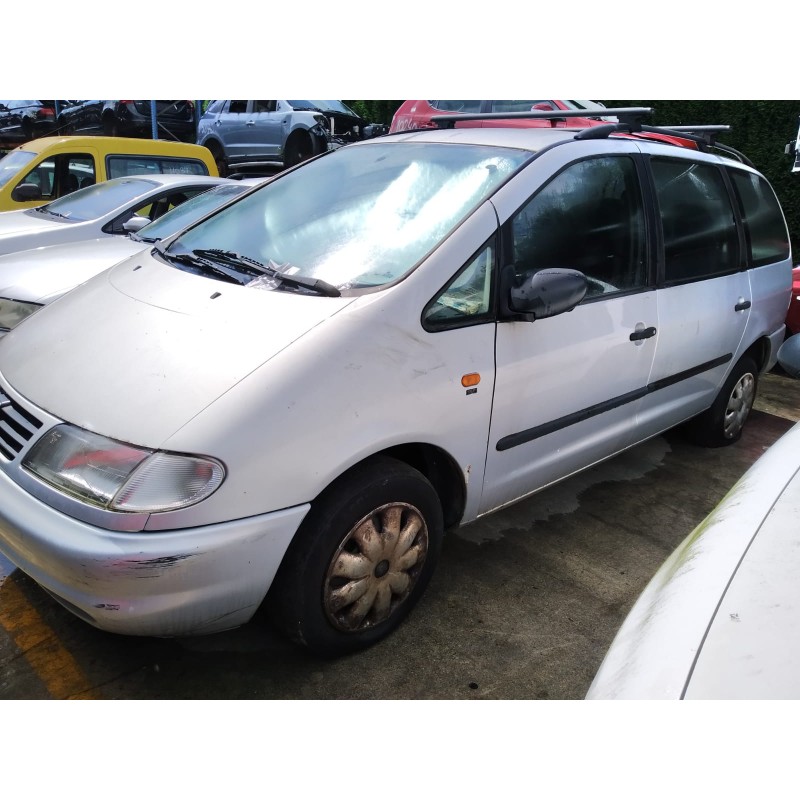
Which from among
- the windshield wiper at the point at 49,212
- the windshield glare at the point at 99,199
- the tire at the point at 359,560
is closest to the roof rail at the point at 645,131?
the tire at the point at 359,560

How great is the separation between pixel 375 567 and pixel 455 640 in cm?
44

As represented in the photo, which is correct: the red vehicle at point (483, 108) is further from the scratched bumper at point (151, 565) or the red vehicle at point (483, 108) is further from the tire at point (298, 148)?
the scratched bumper at point (151, 565)

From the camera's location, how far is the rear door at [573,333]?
253 cm

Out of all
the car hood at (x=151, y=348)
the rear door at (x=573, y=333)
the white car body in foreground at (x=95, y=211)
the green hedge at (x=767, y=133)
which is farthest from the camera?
the green hedge at (x=767, y=133)

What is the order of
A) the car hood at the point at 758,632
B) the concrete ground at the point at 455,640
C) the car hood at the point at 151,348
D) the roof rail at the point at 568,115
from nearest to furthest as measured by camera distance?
1. the car hood at the point at 758,632
2. the car hood at the point at 151,348
3. the concrete ground at the point at 455,640
4. the roof rail at the point at 568,115

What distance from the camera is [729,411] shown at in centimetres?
407

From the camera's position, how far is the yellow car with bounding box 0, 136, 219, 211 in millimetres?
6762

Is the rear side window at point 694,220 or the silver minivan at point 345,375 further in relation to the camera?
the rear side window at point 694,220

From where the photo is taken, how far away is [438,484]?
2.53 meters

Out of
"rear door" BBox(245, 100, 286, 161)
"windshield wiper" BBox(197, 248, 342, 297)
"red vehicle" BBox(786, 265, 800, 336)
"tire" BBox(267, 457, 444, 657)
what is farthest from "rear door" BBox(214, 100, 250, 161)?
"tire" BBox(267, 457, 444, 657)

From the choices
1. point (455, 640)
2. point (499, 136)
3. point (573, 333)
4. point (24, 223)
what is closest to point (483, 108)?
point (24, 223)

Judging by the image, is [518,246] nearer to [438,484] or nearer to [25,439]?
[438,484]

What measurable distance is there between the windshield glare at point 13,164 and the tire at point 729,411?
6359mm

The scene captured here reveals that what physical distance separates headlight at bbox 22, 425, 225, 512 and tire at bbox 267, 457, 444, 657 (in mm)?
348
